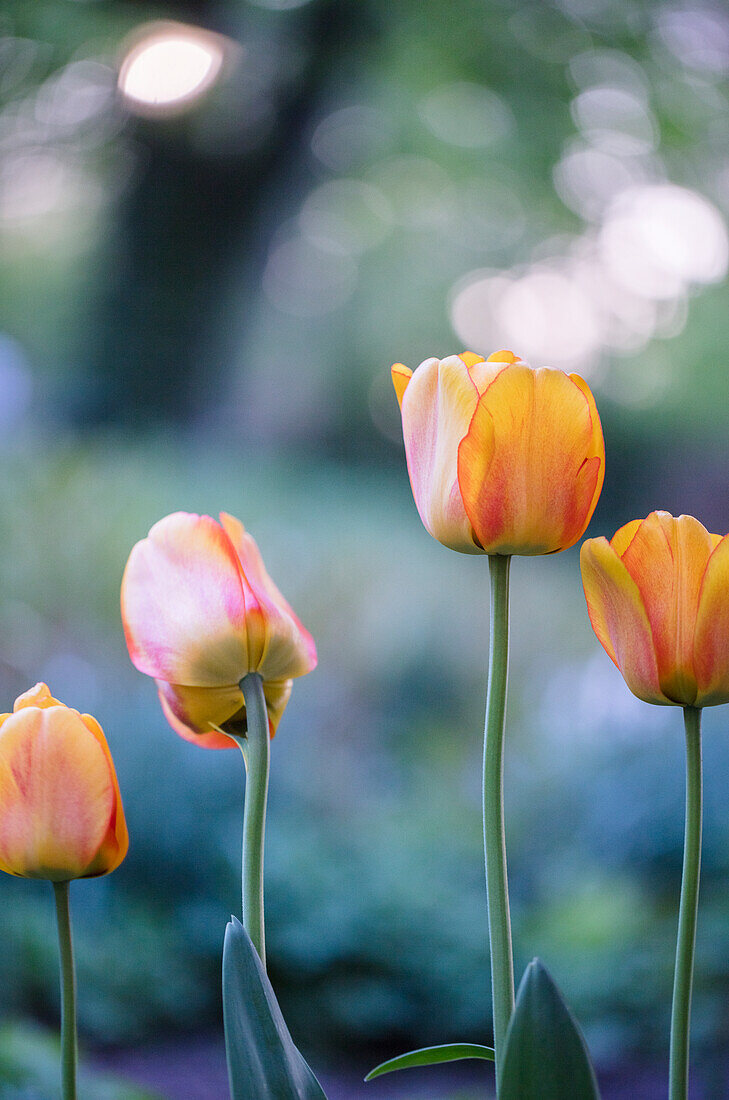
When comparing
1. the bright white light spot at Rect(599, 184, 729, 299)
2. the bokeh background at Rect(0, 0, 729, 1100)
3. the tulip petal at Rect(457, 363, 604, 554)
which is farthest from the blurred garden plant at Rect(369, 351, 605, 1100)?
the bright white light spot at Rect(599, 184, 729, 299)

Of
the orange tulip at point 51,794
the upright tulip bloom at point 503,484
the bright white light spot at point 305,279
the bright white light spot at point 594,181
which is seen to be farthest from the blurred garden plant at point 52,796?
the bright white light spot at point 594,181

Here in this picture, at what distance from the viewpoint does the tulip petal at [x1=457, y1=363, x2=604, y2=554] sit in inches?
8.8

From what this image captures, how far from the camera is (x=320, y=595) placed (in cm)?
72

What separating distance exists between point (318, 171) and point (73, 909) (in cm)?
60

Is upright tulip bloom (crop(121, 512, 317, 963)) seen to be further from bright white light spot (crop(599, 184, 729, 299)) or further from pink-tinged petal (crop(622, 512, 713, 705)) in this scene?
bright white light spot (crop(599, 184, 729, 299))

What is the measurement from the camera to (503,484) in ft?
0.73

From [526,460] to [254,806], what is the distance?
0.37 ft

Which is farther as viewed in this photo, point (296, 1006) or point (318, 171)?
point (318, 171)

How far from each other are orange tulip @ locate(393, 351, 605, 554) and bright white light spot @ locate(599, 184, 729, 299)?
0.57 metres

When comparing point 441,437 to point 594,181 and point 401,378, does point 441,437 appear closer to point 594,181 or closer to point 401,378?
point 401,378

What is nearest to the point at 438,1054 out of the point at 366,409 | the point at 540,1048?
the point at 540,1048

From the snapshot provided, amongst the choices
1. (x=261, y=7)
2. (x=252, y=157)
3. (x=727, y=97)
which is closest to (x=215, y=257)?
(x=252, y=157)

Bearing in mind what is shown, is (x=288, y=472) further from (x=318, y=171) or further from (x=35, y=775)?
(x=35, y=775)

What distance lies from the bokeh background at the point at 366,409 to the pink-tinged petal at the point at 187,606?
461 mm
